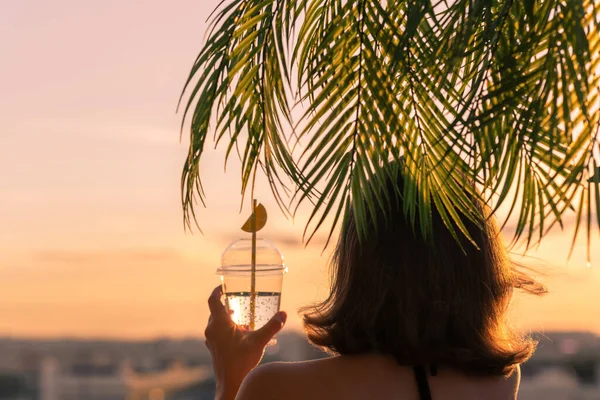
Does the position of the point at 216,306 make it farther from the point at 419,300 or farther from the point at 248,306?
the point at 419,300

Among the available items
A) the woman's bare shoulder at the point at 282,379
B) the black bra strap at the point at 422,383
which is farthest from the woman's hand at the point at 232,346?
the black bra strap at the point at 422,383

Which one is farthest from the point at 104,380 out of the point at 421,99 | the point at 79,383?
the point at 421,99

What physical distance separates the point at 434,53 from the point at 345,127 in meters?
0.31

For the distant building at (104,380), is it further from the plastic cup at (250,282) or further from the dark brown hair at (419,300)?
the dark brown hair at (419,300)

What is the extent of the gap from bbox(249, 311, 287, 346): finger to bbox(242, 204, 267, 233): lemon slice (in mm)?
378

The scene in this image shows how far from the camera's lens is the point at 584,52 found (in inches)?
86.1

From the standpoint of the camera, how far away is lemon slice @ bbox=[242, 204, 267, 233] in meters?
2.23

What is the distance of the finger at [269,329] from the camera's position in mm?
1865

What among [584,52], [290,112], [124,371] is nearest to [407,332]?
[584,52]

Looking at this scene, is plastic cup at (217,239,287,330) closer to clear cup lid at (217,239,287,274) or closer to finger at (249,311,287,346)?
clear cup lid at (217,239,287,274)

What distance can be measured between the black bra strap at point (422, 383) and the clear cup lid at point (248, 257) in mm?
583

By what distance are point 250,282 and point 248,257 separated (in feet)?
0.22

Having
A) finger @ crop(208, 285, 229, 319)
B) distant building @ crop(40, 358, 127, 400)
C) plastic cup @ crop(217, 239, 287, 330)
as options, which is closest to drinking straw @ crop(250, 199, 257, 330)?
plastic cup @ crop(217, 239, 287, 330)

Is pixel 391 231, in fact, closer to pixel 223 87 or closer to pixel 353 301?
pixel 353 301
